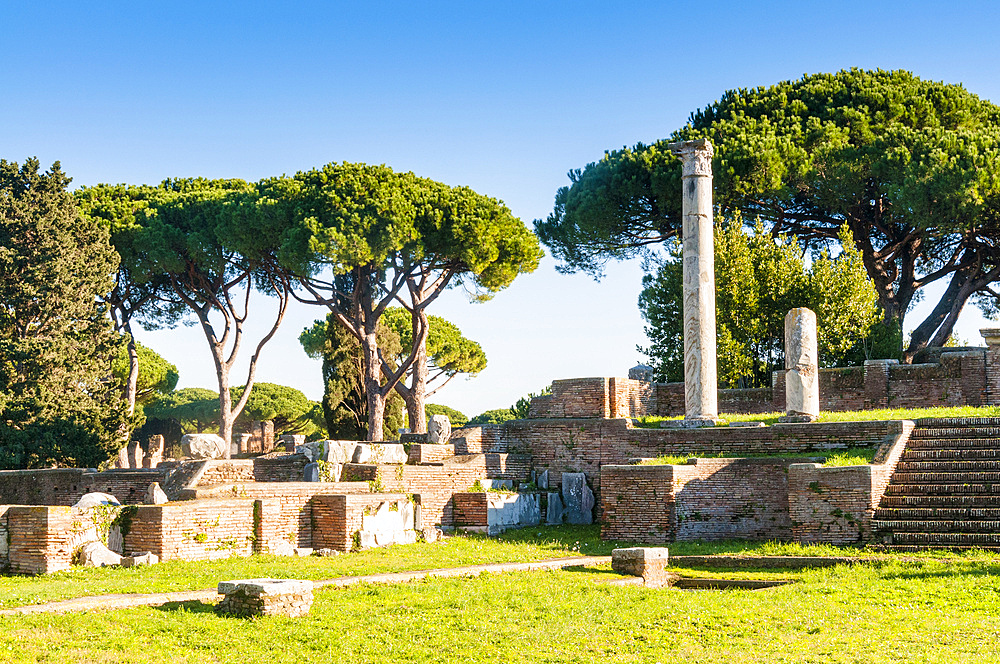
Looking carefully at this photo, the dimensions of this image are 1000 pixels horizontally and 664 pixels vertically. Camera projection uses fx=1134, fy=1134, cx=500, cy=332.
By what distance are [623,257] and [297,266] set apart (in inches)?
372

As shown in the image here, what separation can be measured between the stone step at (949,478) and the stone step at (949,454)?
504 mm

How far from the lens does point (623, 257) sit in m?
33.3

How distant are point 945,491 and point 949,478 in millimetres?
354

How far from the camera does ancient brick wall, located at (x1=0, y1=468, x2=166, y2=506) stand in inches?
774

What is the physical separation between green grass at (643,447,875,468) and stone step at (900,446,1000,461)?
547mm

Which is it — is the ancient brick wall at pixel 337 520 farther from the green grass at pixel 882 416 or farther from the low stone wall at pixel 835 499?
the green grass at pixel 882 416

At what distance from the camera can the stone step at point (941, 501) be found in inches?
583

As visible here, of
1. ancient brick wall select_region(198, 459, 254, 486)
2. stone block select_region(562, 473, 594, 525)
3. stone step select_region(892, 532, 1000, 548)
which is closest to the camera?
stone step select_region(892, 532, 1000, 548)

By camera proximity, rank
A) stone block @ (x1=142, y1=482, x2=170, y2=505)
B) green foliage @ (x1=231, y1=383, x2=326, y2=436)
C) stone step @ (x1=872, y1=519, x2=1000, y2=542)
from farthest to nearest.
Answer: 1. green foliage @ (x1=231, y1=383, x2=326, y2=436)
2. stone block @ (x1=142, y1=482, x2=170, y2=505)
3. stone step @ (x1=872, y1=519, x2=1000, y2=542)

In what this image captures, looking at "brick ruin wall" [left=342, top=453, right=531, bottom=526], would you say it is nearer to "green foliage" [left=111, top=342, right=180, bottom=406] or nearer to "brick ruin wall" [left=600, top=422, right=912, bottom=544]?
"brick ruin wall" [left=600, top=422, right=912, bottom=544]

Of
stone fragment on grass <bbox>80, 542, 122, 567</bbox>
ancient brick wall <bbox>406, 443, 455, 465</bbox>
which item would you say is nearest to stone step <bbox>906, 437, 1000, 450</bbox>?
ancient brick wall <bbox>406, 443, 455, 465</bbox>

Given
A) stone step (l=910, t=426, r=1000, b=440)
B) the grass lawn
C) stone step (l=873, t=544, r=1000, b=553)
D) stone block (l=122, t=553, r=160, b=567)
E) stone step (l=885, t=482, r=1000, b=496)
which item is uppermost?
stone step (l=910, t=426, r=1000, b=440)

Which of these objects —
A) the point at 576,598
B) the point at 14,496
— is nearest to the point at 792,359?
the point at 576,598

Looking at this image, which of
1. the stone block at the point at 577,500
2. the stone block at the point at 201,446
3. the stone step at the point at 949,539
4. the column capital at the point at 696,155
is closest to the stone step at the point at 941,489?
the stone step at the point at 949,539
